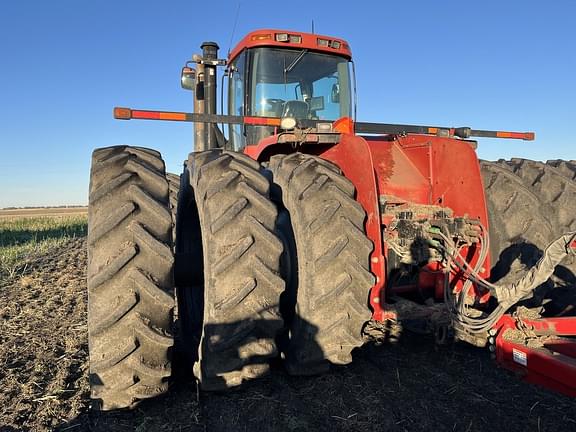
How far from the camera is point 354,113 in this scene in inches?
216

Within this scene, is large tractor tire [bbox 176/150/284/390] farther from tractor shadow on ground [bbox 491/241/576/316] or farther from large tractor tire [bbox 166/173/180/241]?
large tractor tire [bbox 166/173/180/241]

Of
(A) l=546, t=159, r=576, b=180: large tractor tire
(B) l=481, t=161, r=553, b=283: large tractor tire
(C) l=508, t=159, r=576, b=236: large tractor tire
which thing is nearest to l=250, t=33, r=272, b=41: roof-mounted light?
(B) l=481, t=161, r=553, b=283: large tractor tire

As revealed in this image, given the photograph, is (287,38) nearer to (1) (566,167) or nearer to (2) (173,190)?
(2) (173,190)

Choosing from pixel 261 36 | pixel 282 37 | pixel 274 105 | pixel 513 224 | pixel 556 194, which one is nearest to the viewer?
pixel 513 224

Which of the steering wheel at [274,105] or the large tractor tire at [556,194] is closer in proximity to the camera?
the large tractor tire at [556,194]

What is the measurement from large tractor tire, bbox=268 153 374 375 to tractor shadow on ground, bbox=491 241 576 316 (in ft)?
4.16

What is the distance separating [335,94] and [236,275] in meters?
3.40

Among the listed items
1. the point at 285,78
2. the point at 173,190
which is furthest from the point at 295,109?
the point at 173,190

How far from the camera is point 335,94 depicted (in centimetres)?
538

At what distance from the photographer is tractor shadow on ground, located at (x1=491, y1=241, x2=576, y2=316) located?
3.57 m

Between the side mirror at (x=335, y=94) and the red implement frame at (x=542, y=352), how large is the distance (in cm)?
333

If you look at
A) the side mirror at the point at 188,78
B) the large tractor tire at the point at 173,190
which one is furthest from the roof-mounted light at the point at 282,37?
the large tractor tire at the point at 173,190

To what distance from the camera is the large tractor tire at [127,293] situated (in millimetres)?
2535

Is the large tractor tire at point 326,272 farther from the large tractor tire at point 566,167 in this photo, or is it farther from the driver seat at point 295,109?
the large tractor tire at point 566,167
